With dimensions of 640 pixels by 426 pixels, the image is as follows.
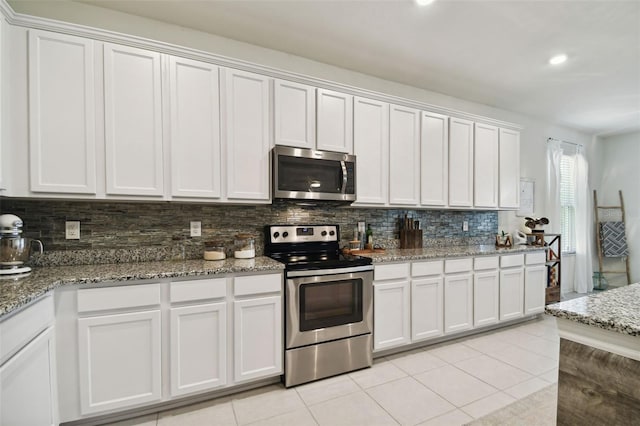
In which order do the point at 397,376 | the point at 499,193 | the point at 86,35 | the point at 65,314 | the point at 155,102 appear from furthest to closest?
the point at 499,193 < the point at 397,376 < the point at 155,102 < the point at 86,35 < the point at 65,314

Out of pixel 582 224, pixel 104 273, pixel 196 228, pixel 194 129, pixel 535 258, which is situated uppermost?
pixel 194 129

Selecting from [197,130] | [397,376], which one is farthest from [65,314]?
[397,376]

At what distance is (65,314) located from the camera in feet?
5.54

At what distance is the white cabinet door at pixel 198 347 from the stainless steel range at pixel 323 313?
477 mm

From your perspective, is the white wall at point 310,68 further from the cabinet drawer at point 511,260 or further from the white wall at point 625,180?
the cabinet drawer at point 511,260

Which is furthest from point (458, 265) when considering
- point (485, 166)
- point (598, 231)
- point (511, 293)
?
point (598, 231)

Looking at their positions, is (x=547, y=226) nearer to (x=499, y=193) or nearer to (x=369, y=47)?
(x=499, y=193)

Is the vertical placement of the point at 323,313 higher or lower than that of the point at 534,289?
higher

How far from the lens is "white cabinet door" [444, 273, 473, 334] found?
9.78ft

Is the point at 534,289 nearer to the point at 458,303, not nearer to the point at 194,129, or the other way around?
the point at 458,303

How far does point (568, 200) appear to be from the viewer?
5125mm

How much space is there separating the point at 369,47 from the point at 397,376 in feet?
9.60

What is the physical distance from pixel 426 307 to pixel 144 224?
2.64m

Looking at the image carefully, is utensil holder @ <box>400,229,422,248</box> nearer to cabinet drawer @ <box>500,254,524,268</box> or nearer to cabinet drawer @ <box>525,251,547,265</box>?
cabinet drawer @ <box>500,254,524,268</box>
